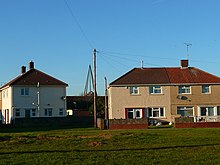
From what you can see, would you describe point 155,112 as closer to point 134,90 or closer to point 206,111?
point 134,90

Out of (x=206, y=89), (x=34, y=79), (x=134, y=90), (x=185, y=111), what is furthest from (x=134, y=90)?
(x=34, y=79)

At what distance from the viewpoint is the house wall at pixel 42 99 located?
198 ft

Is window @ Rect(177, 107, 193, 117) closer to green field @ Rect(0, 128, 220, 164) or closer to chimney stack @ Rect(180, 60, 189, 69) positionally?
chimney stack @ Rect(180, 60, 189, 69)

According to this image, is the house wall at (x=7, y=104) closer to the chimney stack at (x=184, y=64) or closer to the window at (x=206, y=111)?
the chimney stack at (x=184, y=64)

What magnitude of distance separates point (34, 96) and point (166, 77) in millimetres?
18506

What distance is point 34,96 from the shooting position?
61.2m

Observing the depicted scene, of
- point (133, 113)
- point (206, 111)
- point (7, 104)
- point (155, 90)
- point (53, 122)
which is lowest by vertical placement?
point (53, 122)

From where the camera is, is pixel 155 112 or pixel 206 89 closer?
pixel 155 112

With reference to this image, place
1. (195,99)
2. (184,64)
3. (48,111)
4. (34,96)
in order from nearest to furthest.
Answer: (195,99) < (184,64) < (34,96) < (48,111)

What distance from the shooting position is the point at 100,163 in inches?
655

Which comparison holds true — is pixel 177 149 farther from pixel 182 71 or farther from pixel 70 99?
pixel 70 99

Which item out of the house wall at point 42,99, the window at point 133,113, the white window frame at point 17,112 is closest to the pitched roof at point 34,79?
the house wall at point 42,99

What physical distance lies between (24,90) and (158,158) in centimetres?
4515

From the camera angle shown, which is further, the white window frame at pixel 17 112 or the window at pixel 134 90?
the white window frame at pixel 17 112
